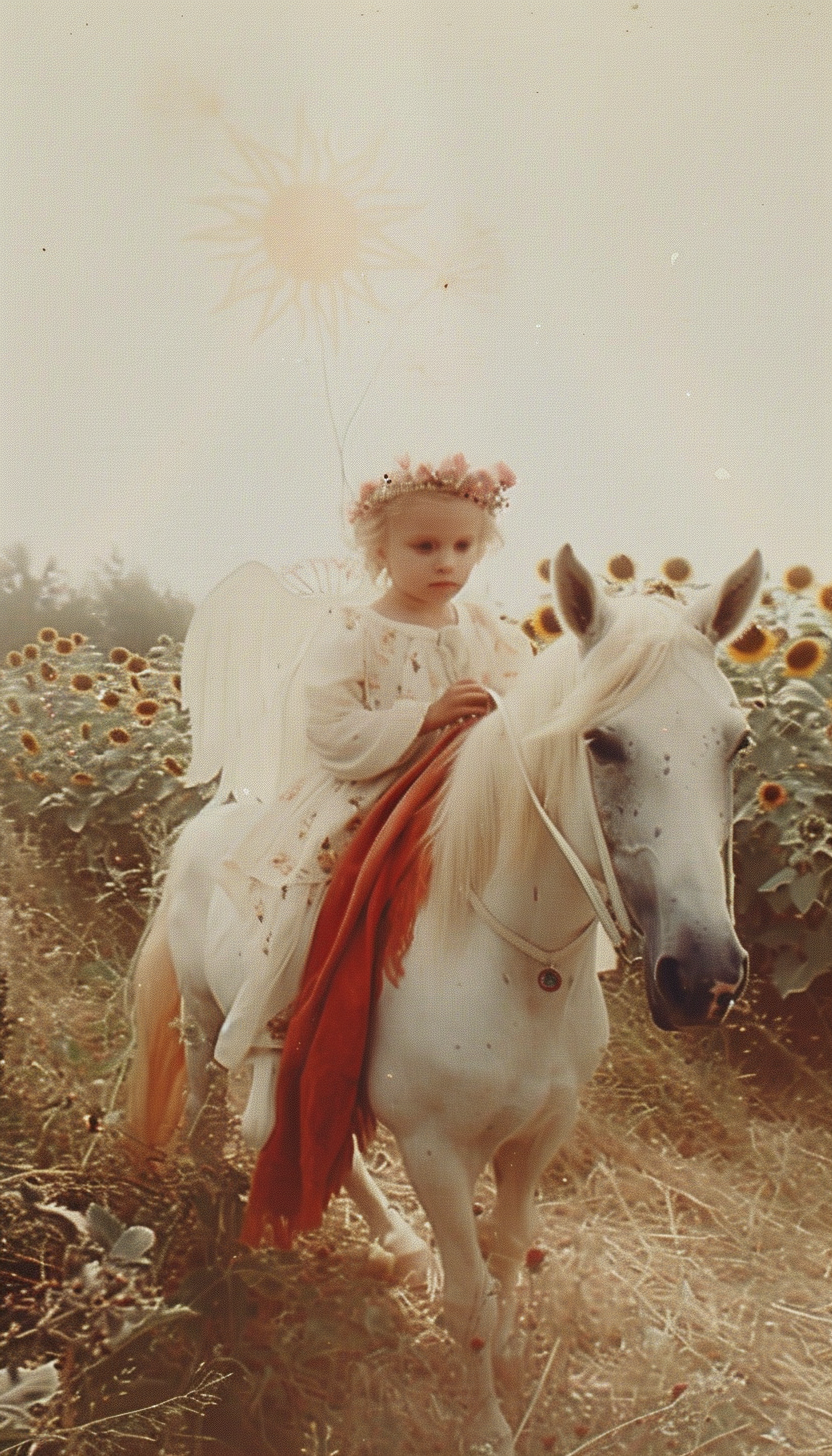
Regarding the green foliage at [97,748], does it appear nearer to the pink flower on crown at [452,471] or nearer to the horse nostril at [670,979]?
the pink flower on crown at [452,471]

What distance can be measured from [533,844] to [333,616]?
0.33 meters

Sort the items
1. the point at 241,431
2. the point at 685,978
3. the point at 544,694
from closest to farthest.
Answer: the point at 685,978, the point at 544,694, the point at 241,431

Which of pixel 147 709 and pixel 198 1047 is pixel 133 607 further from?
pixel 198 1047

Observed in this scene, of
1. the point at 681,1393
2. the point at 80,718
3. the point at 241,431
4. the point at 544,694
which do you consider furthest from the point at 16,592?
the point at 681,1393

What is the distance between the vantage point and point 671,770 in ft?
2.72

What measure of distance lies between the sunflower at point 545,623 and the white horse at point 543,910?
154 mm

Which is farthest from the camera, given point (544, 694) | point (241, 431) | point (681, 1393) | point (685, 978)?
point (241, 431)

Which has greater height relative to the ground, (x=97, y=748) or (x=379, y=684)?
(x=379, y=684)

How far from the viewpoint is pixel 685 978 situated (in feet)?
2.60

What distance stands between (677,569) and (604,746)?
362 millimetres

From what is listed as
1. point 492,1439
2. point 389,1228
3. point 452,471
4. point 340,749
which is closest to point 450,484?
point 452,471

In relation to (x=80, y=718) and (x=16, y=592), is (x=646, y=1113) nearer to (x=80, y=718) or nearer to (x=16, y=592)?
(x=80, y=718)

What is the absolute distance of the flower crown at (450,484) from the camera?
103 cm

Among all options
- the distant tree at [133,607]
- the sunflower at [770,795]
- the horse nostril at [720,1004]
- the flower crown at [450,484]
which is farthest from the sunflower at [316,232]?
the horse nostril at [720,1004]
